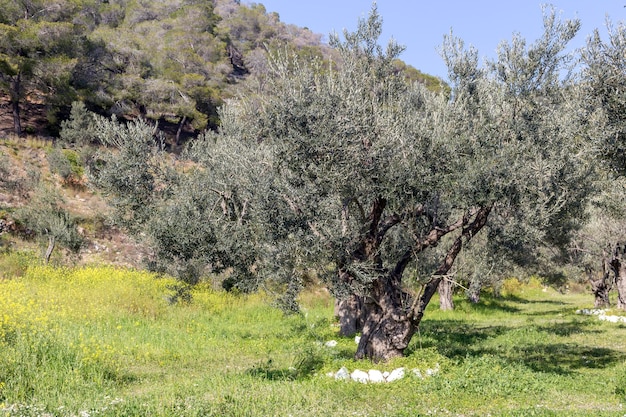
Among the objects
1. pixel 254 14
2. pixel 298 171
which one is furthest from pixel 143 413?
pixel 254 14

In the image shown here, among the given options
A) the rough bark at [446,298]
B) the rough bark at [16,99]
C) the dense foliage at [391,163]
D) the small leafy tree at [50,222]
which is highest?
the rough bark at [16,99]

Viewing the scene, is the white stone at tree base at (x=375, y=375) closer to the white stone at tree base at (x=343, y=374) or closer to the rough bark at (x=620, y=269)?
the white stone at tree base at (x=343, y=374)

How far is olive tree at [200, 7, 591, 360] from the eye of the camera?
39.1 feet

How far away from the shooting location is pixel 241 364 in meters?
15.2

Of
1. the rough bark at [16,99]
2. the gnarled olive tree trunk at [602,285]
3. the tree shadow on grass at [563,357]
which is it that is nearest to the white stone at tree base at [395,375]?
the tree shadow on grass at [563,357]

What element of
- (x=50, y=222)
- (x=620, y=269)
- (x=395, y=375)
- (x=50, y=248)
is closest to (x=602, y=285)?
(x=620, y=269)

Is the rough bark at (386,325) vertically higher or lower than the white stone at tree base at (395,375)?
higher

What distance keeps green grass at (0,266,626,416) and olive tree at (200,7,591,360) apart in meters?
2.38

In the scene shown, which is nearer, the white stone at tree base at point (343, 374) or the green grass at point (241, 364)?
the green grass at point (241, 364)

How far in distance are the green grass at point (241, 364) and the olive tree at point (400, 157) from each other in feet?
7.82

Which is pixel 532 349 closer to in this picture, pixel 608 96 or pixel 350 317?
pixel 350 317

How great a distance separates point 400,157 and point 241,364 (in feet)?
25.4

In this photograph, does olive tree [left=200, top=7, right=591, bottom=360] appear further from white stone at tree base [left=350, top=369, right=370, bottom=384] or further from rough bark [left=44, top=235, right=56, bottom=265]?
rough bark [left=44, top=235, right=56, bottom=265]

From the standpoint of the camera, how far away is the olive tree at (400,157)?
11.9 metres
